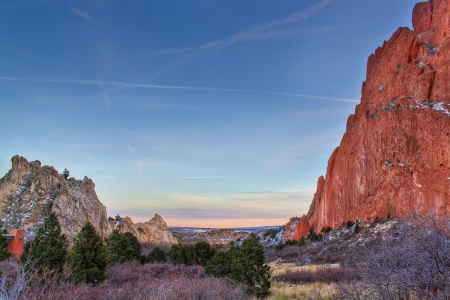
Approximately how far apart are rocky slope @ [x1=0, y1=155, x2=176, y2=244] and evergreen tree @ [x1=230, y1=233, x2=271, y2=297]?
173 feet

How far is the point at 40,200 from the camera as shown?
63.1m

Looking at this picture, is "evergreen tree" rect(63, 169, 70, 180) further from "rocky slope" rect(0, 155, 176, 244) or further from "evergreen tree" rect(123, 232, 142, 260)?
"evergreen tree" rect(123, 232, 142, 260)

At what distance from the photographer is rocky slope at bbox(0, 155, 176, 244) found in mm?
59656

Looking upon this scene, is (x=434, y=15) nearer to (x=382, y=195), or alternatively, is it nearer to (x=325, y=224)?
(x=382, y=195)

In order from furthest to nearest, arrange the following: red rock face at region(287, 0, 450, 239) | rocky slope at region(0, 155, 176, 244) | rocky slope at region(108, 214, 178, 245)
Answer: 1. rocky slope at region(108, 214, 178, 245)
2. rocky slope at region(0, 155, 176, 244)
3. red rock face at region(287, 0, 450, 239)

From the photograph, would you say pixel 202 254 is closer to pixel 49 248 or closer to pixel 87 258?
pixel 87 258

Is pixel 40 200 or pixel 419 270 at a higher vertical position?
pixel 40 200

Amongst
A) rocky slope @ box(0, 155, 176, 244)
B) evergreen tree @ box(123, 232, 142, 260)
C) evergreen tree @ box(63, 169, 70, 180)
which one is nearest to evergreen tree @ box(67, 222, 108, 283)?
evergreen tree @ box(123, 232, 142, 260)

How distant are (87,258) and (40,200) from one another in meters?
56.4

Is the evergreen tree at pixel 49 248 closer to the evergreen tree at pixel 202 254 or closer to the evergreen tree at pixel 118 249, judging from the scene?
the evergreen tree at pixel 118 249

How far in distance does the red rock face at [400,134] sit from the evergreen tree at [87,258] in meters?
38.5

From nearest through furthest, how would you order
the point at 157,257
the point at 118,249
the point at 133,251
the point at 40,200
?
the point at 118,249 → the point at 133,251 → the point at 157,257 → the point at 40,200

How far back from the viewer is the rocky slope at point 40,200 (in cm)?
5966

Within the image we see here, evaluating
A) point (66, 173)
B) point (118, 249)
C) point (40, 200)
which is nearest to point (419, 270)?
point (118, 249)
